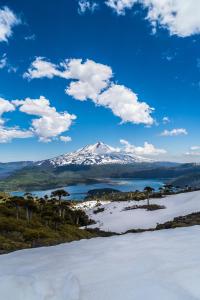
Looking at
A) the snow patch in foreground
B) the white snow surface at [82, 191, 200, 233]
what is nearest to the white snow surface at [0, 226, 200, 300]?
the snow patch in foreground

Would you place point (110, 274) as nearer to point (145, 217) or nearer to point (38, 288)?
point (38, 288)

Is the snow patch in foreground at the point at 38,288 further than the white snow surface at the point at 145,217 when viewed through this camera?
No

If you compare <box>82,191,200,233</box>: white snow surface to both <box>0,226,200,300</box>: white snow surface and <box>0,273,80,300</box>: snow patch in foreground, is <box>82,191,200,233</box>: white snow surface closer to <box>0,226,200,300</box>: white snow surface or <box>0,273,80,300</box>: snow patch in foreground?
<box>0,226,200,300</box>: white snow surface

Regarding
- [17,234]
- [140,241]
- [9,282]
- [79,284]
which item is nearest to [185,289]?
[79,284]

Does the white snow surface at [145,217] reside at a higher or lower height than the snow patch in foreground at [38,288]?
lower

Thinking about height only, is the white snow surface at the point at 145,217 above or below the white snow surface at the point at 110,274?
below

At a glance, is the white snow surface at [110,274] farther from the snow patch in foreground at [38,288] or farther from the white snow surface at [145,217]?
the white snow surface at [145,217]

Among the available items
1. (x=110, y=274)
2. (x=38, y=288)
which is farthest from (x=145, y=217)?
(x=38, y=288)

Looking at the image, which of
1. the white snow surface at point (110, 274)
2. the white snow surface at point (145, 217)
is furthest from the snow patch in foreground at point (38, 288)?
the white snow surface at point (145, 217)
